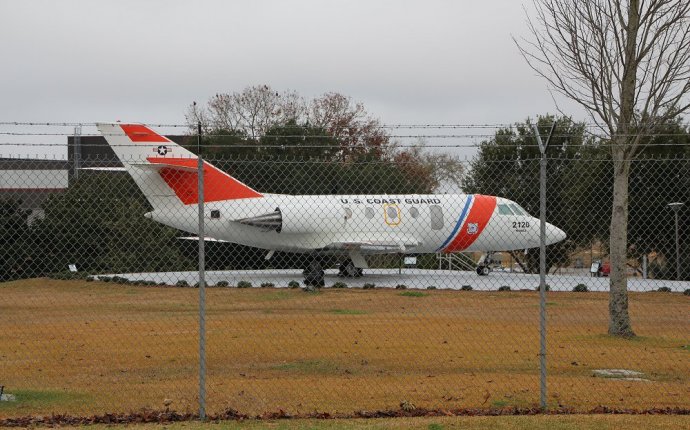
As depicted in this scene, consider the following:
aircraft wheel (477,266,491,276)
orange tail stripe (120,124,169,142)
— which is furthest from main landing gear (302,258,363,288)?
orange tail stripe (120,124,169,142)

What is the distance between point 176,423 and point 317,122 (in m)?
51.2

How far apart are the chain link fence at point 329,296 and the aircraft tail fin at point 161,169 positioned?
0.40 feet

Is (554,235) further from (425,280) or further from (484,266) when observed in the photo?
(425,280)

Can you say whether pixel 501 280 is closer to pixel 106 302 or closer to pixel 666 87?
pixel 106 302

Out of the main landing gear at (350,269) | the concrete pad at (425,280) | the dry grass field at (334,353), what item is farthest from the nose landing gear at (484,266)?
the dry grass field at (334,353)

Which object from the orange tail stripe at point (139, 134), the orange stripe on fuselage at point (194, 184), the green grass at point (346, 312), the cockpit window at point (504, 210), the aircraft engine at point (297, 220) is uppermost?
the orange tail stripe at point (139, 134)

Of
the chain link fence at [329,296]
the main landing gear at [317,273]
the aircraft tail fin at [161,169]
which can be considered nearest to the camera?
the chain link fence at [329,296]

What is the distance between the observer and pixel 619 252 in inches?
690

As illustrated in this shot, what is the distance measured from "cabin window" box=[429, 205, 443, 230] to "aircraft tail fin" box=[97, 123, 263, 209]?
24.2 ft

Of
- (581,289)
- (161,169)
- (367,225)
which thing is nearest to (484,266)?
(367,225)

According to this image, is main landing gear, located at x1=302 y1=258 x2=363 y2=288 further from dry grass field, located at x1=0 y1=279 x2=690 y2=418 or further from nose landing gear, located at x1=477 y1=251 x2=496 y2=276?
nose landing gear, located at x1=477 y1=251 x2=496 y2=276

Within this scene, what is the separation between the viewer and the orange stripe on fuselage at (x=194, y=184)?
88.1ft

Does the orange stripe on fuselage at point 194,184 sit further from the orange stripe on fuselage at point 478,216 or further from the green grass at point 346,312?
the orange stripe on fuselage at point 478,216

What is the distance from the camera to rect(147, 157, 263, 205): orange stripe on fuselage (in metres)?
26.8
